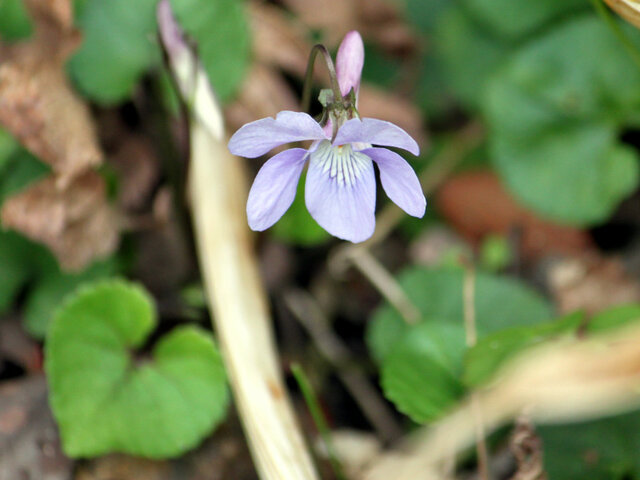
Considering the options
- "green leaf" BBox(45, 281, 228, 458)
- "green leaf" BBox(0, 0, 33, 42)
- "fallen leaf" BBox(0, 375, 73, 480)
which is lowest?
"fallen leaf" BBox(0, 375, 73, 480)

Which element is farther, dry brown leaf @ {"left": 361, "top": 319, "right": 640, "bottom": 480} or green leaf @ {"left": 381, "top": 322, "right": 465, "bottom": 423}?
green leaf @ {"left": 381, "top": 322, "right": 465, "bottom": 423}

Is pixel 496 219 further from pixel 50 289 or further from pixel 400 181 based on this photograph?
pixel 50 289

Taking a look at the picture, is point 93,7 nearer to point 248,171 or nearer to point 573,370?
point 248,171

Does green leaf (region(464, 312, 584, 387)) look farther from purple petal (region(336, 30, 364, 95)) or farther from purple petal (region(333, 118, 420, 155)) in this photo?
purple petal (region(336, 30, 364, 95))

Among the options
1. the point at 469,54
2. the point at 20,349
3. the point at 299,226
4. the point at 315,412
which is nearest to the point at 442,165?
the point at 469,54

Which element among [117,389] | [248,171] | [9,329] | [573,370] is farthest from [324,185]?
[9,329]

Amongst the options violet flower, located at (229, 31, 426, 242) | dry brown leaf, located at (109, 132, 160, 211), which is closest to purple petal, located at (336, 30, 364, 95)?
violet flower, located at (229, 31, 426, 242)
